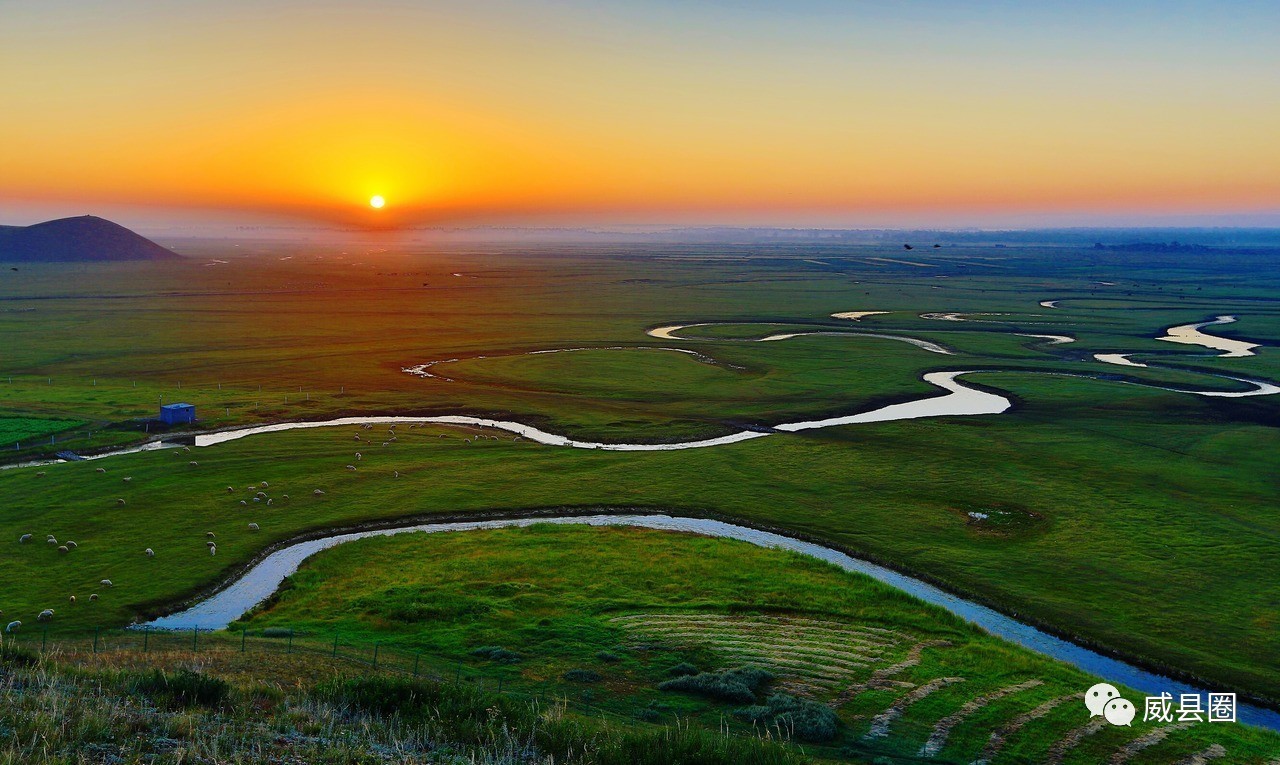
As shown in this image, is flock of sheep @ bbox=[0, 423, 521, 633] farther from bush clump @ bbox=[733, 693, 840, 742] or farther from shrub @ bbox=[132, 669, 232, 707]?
bush clump @ bbox=[733, 693, 840, 742]

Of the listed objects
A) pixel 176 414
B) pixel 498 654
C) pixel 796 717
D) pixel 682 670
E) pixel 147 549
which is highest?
pixel 176 414

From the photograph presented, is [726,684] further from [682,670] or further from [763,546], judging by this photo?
[763,546]

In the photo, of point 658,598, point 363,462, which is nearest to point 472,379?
point 363,462

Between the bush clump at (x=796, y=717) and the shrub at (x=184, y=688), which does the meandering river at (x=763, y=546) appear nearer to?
the bush clump at (x=796, y=717)

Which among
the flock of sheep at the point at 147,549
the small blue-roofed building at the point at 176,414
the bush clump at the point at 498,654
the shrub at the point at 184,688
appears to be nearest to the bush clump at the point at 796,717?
the bush clump at the point at 498,654

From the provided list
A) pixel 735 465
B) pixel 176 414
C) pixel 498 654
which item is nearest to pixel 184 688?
pixel 498 654

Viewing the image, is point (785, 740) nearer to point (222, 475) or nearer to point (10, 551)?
point (10, 551)
